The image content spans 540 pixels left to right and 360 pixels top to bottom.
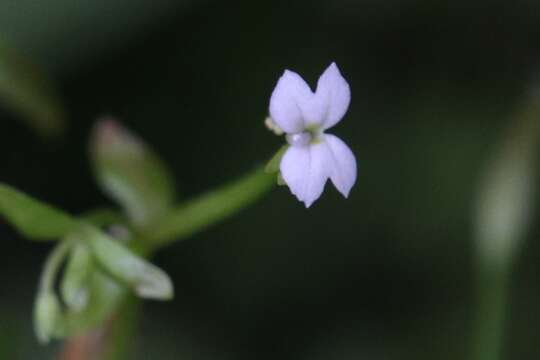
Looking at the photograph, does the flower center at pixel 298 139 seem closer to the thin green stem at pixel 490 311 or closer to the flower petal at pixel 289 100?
the flower petal at pixel 289 100

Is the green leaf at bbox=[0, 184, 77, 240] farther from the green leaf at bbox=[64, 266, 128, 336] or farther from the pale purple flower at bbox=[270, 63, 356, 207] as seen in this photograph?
the pale purple flower at bbox=[270, 63, 356, 207]

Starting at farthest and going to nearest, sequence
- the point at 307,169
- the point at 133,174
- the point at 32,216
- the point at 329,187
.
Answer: the point at 329,187
the point at 133,174
the point at 32,216
the point at 307,169

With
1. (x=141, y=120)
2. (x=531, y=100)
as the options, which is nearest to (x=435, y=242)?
(x=531, y=100)

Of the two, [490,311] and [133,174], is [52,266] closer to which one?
[133,174]

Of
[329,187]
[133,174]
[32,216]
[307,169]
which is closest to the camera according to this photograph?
[307,169]

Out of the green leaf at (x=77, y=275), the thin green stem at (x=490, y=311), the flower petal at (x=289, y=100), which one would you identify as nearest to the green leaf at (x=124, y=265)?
the green leaf at (x=77, y=275)

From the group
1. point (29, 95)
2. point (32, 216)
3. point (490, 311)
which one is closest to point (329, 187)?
point (490, 311)

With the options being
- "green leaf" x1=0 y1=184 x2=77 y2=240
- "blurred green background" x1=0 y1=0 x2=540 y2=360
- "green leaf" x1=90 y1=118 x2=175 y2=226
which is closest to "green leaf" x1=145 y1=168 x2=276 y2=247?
"green leaf" x1=90 y1=118 x2=175 y2=226
